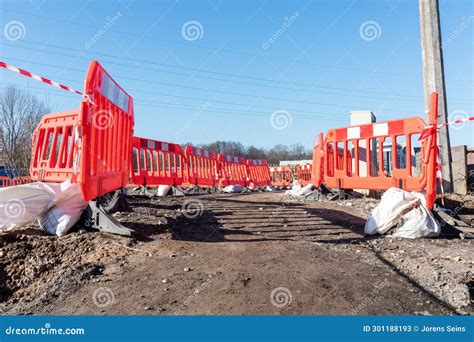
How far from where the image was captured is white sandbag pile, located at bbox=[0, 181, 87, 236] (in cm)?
412

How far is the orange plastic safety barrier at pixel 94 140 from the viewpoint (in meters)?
3.81

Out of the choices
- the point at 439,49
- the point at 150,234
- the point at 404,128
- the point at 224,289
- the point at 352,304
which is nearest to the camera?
the point at 352,304

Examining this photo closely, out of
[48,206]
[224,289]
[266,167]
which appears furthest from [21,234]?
[266,167]

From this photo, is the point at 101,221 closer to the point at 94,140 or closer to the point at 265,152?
the point at 94,140

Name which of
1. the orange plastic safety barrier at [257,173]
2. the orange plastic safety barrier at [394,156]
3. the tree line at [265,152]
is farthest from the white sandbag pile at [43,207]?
the tree line at [265,152]

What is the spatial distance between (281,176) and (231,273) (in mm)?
24171

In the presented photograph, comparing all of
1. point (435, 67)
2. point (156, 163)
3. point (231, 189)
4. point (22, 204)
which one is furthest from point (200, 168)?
point (22, 204)

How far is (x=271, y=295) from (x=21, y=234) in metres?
3.01

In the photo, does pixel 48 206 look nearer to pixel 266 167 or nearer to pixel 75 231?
pixel 75 231

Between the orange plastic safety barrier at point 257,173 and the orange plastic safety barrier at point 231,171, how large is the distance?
2.11 ft

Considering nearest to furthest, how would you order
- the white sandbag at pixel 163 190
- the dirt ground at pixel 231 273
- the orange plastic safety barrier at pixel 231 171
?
1. the dirt ground at pixel 231 273
2. the white sandbag at pixel 163 190
3. the orange plastic safety barrier at pixel 231 171

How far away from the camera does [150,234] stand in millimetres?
4422

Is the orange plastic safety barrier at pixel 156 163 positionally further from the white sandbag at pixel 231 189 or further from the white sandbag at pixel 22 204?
the white sandbag at pixel 22 204

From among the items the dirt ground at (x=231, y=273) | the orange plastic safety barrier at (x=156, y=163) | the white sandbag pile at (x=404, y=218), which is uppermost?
the orange plastic safety barrier at (x=156, y=163)
